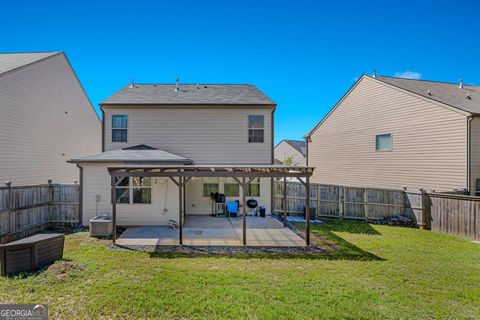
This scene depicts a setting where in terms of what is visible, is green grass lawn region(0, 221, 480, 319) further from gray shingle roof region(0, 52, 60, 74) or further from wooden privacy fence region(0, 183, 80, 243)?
gray shingle roof region(0, 52, 60, 74)

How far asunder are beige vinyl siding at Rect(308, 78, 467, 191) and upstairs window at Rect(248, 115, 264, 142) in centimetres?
730

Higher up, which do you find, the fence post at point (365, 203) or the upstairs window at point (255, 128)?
the upstairs window at point (255, 128)

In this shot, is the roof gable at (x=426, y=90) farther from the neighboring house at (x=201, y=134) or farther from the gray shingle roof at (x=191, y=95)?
the neighboring house at (x=201, y=134)

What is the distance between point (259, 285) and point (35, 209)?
9297 millimetres

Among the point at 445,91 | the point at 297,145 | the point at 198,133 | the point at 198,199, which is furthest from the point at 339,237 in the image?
the point at 297,145

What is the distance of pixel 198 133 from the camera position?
1249cm

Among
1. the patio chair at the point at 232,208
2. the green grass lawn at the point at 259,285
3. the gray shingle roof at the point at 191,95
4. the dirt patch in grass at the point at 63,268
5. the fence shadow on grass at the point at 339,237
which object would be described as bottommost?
the fence shadow on grass at the point at 339,237

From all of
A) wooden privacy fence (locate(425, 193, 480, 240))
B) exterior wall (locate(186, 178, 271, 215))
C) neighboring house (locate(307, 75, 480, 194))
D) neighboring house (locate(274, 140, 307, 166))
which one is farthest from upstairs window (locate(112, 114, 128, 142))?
neighboring house (locate(274, 140, 307, 166))

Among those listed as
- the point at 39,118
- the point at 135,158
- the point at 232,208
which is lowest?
the point at 232,208

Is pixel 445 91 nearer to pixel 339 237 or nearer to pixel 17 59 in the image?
pixel 339 237

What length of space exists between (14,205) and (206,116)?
8.20 meters

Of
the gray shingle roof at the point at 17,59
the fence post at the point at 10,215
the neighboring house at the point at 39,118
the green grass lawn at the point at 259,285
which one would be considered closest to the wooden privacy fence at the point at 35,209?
the fence post at the point at 10,215

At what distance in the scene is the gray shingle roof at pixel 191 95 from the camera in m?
12.5

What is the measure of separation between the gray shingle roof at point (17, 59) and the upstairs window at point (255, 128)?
11.5m
